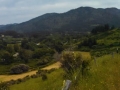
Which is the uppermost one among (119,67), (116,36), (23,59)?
(119,67)

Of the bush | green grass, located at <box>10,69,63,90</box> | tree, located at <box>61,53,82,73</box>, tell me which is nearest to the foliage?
the bush

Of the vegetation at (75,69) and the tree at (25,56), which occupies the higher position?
the vegetation at (75,69)

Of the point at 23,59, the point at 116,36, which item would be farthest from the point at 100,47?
the point at 23,59

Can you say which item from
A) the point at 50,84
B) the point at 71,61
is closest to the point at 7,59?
the point at 50,84

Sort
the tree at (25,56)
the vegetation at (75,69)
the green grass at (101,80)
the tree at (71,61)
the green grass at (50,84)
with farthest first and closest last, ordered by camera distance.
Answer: the tree at (25,56), the green grass at (50,84), the tree at (71,61), the vegetation at (75,69), the green grass at (101,80)

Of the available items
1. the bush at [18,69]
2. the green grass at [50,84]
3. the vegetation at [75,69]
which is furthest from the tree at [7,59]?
the green grass at [50,84]

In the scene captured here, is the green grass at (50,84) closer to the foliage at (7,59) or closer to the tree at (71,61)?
the tree at (71,61)

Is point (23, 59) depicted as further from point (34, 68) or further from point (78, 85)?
point (78, 85)

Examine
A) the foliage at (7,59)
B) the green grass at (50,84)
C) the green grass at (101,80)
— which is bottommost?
the foliage at (7,59)

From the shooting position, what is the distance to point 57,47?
383 feet

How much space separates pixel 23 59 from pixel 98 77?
284ft

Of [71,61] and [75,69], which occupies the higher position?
[71,61]

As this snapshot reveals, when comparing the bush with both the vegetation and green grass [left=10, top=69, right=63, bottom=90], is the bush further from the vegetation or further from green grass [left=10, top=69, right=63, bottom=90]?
green grass [left=10, top=69, right=63, bottom=90]

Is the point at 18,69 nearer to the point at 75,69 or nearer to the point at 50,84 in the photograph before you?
the point at 50,84
